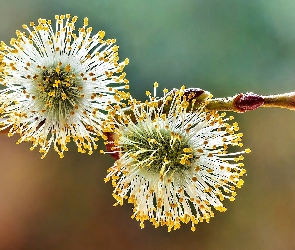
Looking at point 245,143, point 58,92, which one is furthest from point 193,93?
point 245,143

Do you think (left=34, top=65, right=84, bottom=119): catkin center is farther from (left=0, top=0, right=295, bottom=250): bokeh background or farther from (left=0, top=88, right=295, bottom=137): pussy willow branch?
(left=0, top=0, right=295, bottom=250): bokeh background

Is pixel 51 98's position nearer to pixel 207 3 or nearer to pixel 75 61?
pixel 75 61

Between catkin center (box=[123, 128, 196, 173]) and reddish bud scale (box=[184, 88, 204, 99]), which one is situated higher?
reddish bud scale (box=[184, 88, 204, 99])

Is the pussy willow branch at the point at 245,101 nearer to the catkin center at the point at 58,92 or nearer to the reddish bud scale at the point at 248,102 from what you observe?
the reddish bud scale at the point at 248,102

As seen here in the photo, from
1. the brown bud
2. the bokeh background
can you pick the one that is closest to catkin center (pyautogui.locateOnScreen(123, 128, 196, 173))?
the brown bud

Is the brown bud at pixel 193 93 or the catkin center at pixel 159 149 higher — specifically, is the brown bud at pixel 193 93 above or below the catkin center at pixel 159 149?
above

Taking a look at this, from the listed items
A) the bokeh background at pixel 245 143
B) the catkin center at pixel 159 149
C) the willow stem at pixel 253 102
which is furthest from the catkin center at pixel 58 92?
the bokeh background at pixel 245 143

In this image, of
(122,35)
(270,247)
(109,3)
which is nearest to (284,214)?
(270,247)

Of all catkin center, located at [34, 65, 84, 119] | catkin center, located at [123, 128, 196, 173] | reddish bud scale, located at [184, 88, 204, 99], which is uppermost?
catkin center, located at [34, 65, 84, 119]
